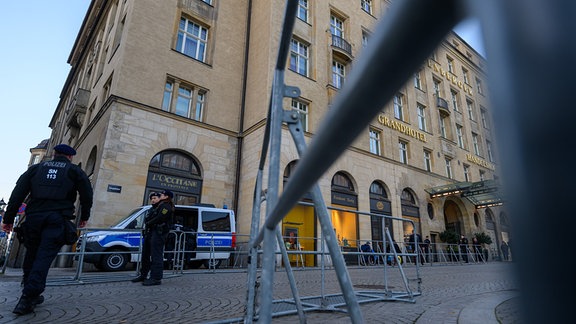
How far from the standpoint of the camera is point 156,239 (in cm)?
614

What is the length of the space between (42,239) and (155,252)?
2295 mm

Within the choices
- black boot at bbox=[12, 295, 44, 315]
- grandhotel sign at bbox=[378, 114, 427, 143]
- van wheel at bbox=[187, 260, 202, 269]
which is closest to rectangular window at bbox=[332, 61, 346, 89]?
grandhotel sign at bbox=[378, 114, 427, 143]

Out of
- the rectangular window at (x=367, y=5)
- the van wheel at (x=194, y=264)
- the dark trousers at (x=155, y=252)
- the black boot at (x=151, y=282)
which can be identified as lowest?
the black boot at (x=151, y=282)

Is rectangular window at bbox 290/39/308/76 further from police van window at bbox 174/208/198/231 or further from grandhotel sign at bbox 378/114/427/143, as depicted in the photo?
police van window at bbox 174/208/198/231

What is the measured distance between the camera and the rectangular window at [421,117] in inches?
913

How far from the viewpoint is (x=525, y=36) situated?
0.77 ft

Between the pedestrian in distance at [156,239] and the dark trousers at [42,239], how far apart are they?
2.12 m

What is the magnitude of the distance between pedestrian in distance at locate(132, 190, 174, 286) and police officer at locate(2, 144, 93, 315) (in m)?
1.79

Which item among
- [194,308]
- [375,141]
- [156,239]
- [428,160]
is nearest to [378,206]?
[375,141]

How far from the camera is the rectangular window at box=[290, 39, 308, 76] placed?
17.2 meters

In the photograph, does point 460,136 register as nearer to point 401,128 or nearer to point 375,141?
point 401,128

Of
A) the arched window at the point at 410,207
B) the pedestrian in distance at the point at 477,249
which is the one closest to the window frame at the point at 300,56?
the arched window at the point at 410,207

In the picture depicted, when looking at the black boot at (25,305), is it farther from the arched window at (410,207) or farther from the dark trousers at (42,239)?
the arched window at (410,207)

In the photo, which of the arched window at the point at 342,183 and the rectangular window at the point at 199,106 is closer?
the rectangular window at the point at 199,106
